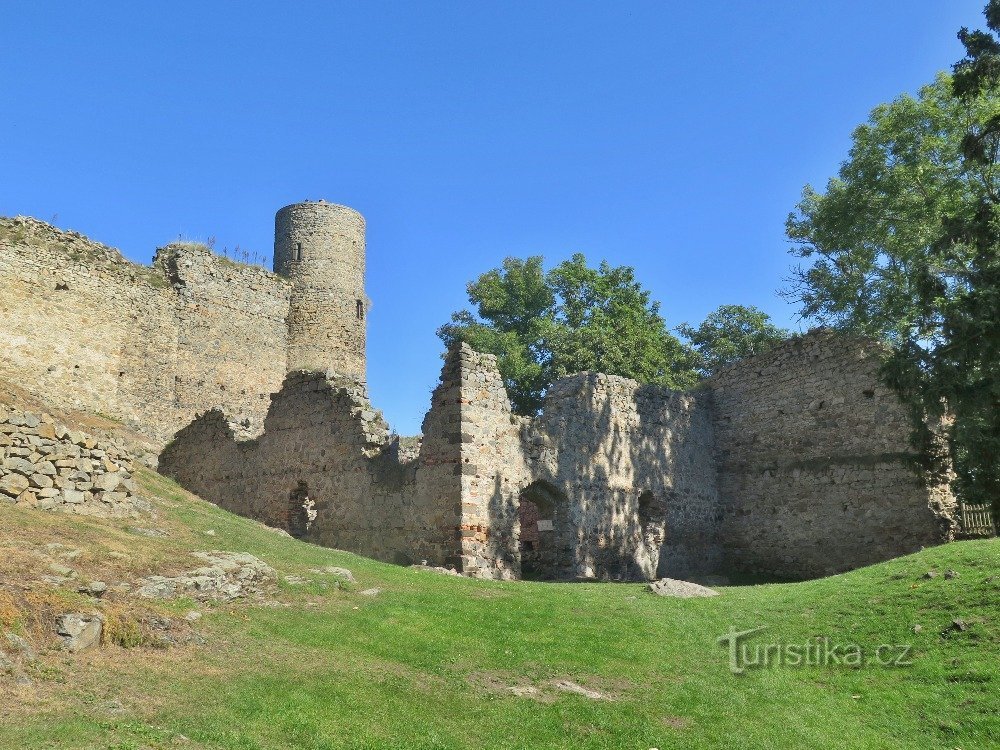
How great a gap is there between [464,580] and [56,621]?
24.9ft

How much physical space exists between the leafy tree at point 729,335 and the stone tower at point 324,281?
16.3m

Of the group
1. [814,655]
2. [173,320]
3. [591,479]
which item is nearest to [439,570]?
[591,479]

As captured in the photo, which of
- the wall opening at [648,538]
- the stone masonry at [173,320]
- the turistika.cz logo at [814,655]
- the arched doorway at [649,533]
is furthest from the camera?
the stone masonry at [173,320]

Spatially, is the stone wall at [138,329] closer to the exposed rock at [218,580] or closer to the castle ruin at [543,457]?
the castle ruin at [543,457]

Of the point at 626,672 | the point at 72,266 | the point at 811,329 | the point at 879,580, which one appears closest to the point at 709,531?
the point at 811,329

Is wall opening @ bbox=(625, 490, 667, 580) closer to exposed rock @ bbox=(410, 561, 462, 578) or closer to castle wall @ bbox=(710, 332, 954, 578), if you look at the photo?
castle wall @ bbox=(710, 332, 954, 578)

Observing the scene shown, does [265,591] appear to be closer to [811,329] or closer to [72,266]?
[811,329]

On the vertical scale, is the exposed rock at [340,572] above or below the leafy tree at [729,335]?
below

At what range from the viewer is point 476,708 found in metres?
7.99

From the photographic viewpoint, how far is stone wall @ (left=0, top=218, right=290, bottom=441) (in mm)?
25188

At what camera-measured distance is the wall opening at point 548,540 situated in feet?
59.2

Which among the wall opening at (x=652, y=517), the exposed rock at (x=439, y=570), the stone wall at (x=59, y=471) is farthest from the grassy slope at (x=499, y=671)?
the wall opening at (x=652, y=517)

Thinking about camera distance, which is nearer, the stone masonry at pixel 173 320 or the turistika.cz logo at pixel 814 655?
the turistika.cz logo at pixel 814 655

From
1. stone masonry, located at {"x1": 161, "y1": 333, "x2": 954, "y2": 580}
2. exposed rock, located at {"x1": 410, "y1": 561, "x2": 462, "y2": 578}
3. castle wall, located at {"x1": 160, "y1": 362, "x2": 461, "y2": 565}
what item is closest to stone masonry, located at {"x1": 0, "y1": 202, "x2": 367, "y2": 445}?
castle wall, located at {"x1": 160, "y1": 362, "x2": 461, "y2": 565}
